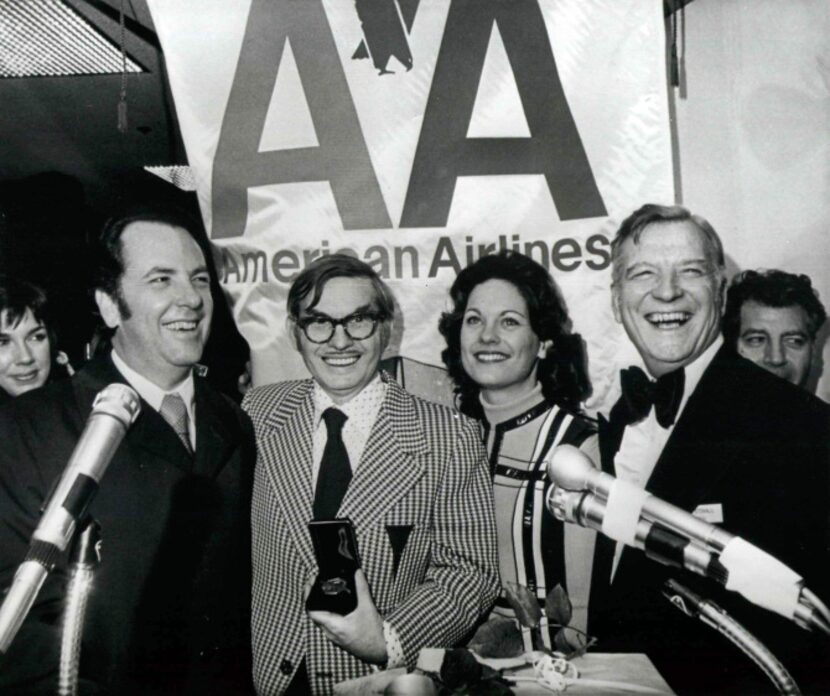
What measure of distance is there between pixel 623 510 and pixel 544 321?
0.53 m

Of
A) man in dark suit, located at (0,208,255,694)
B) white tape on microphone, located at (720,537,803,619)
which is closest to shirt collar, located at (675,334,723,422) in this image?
white tape on microphone, located at (720,537,803,619)

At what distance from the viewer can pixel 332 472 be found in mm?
2082

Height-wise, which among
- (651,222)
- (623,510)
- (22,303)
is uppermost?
(651,222)

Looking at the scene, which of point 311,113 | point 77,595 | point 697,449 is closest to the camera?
point 77,595

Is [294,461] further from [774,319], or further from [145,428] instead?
[774,319]

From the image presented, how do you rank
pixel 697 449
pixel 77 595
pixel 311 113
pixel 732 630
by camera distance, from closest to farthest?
pixel 77 595, pixel 732 630, pixel 697 449, pixel 311 113

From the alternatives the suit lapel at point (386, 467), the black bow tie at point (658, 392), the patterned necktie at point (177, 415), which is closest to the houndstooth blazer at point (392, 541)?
the suit lapel at point (386, 467)

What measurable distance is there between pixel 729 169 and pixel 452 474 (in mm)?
1126

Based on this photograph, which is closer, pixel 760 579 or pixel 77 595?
pixel 77 595

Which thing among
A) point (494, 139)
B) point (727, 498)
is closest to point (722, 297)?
point (727, 498)

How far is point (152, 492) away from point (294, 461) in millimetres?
378

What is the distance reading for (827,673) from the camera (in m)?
2.02

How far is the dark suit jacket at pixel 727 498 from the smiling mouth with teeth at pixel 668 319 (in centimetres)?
14

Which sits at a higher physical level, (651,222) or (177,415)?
(651,222)
